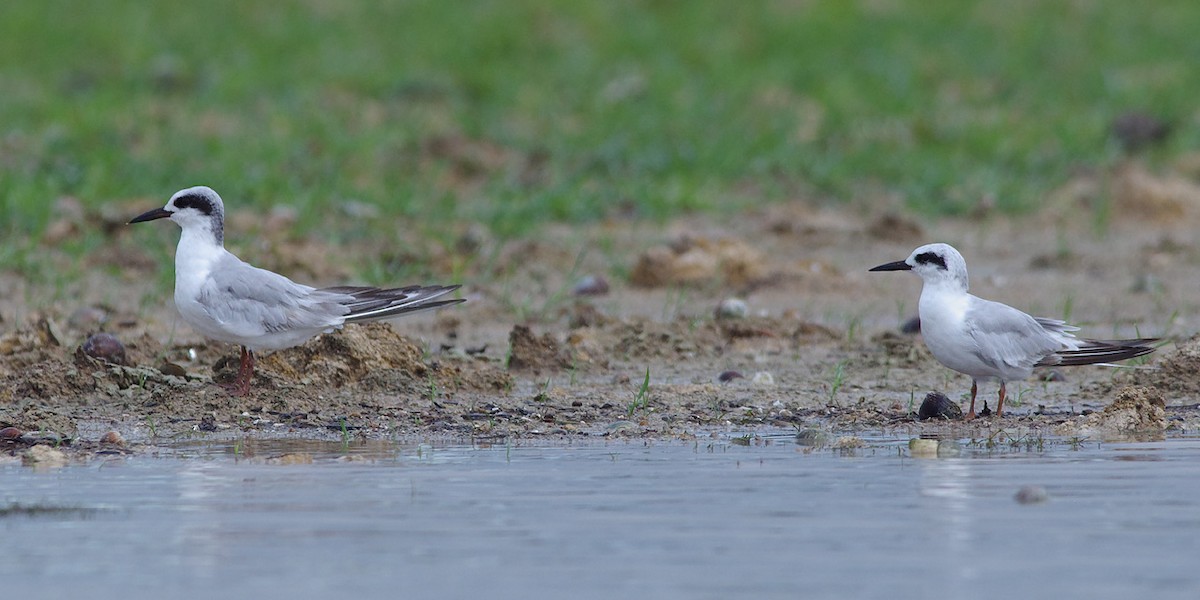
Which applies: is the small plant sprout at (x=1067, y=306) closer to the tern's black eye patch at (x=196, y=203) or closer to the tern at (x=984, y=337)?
the tern at (x=984, y=337)

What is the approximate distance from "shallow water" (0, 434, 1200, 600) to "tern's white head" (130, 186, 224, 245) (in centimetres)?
145

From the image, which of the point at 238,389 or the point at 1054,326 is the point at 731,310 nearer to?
the point at 1054,326

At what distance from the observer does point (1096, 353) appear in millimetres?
7043

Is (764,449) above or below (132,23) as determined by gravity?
below

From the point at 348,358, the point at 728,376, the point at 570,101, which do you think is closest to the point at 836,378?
the point at 728,376

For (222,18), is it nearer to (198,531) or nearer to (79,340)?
(79,340)

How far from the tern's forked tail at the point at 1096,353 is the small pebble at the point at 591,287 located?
11.0ft

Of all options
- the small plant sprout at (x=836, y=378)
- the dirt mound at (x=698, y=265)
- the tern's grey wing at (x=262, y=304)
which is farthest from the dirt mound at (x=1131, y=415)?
the dirt mound at (x=698, y=265)

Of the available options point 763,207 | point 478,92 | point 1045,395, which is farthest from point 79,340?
point 478,92

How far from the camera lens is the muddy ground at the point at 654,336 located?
686 centimetres

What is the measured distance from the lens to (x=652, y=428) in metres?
6.78

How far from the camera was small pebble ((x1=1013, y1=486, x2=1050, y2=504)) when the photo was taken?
5141mm

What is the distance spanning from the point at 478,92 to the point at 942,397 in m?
8.78

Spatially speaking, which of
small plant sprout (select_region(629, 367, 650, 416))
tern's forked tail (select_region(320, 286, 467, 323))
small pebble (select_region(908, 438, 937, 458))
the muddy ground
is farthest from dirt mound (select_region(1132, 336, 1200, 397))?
tern's forked tail (select_region(320, 286, 467, 323))
